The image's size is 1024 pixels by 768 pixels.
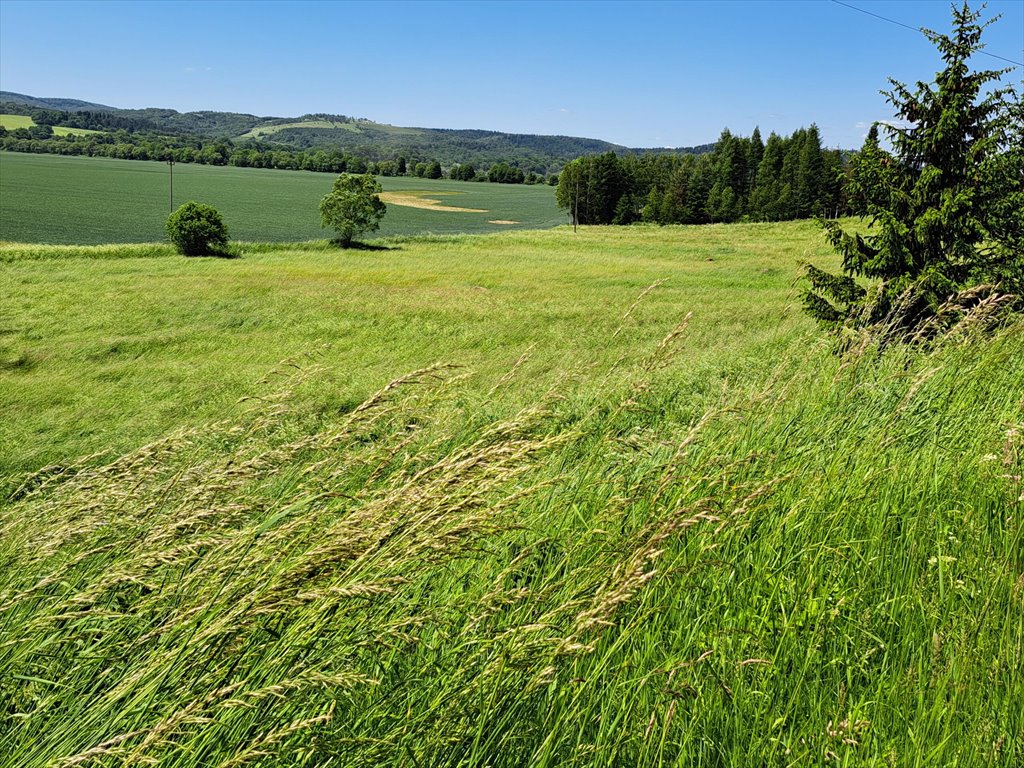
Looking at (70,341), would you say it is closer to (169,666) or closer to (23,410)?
(23,410)

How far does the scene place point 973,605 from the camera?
241 centimetres

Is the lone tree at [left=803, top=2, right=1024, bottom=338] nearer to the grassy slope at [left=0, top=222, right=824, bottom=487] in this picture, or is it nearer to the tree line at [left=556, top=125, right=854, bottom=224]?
the grassy slope at [left=0, top=222, right=824, bottom=487]

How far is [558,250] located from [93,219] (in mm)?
52829

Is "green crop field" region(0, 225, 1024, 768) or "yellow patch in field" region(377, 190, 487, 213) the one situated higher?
"yellow patch in field" region(377, 190, 487, 213)

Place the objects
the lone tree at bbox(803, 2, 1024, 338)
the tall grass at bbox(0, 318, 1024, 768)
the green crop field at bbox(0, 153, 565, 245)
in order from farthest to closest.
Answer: the green crop field at bbox(0, 153, 565, 245) < the lone tree at bbox(803, 2, 1024, 338) < the tall grass at bbox(0, 318, 1024, 768)

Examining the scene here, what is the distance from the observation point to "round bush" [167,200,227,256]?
1875 inches

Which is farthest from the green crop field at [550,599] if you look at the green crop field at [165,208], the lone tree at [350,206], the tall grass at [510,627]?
the green crop field at [165,208]

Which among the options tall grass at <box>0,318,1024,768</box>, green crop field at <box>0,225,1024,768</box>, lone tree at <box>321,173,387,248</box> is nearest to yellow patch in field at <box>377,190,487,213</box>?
lone tree at <box>321,173,387,248</box>

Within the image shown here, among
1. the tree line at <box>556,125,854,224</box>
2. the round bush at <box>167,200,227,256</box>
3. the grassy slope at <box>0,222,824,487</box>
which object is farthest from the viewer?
the tree line at <box>556,125,854,224</box>

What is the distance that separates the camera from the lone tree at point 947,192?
12023 mm

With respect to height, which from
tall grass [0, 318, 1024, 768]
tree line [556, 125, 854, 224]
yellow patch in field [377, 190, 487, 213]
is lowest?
tall grass [0, 318, 1024, 768]

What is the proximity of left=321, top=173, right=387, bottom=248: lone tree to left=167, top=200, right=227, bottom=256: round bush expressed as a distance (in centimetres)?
1048

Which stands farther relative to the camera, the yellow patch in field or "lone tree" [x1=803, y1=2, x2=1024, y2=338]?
the yellow patch in field

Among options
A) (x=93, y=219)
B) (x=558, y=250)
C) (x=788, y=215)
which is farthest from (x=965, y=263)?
(x=788, y=215)
